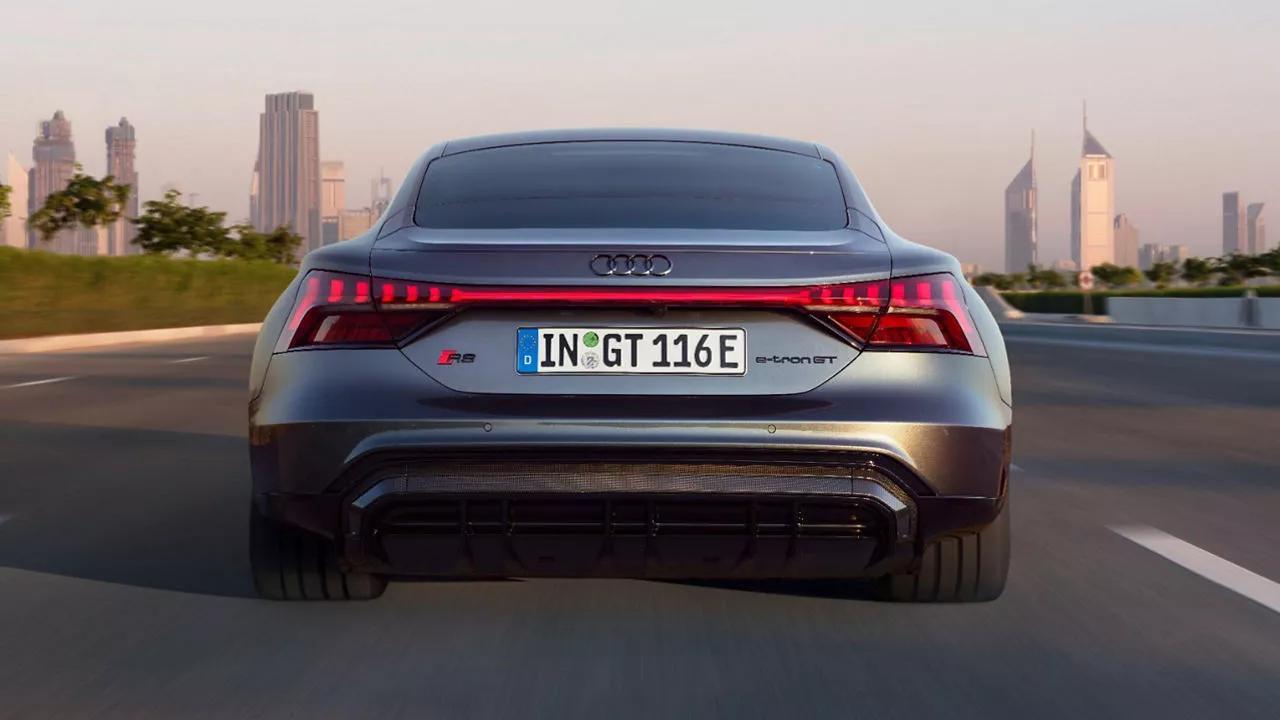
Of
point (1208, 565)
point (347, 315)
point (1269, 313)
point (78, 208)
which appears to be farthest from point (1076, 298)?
point (347, 315)

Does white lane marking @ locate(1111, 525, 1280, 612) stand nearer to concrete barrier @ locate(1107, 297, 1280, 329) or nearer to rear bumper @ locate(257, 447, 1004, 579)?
rear bumper @ locate(257, 447, 1004, 579)

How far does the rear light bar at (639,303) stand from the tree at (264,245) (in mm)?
71124

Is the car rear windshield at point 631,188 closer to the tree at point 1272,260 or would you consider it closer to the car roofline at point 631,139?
the car roofline at point 631,139

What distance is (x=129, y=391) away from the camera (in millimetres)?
15711

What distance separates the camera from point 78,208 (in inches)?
2392

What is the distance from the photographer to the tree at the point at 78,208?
60.5 m

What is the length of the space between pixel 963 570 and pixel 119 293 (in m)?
42.1

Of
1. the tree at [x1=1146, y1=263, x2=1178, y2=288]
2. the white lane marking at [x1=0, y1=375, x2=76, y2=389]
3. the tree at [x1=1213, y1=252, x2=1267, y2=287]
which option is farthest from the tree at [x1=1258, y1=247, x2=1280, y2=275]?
the white lane marking at [x1=0, y1=375, x2=76, y2=389]

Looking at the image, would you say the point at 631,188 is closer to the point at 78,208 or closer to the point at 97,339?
the point at 97,339

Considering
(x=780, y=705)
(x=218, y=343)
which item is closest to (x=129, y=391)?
(x=780, y=705)

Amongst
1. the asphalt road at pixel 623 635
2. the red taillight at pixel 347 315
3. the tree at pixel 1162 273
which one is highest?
the tree at pixel 1162 273

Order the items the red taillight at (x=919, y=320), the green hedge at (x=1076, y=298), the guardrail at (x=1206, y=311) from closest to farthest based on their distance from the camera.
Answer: the red taillight at (x=919, y=320), the guardrail at (x=1206, y=311), the green hedge at (x=1076, y=298)

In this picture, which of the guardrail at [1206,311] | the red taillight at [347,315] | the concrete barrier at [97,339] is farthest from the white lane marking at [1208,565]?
the guardrail at [1206,311]

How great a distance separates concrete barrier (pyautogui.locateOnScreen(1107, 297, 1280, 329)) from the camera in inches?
1527
